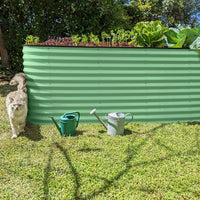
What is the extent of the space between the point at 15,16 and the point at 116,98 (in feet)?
18.2

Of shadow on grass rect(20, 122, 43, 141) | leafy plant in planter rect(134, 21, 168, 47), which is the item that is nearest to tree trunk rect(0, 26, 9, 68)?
shadow on grass rect(20, 122, 43, 141)

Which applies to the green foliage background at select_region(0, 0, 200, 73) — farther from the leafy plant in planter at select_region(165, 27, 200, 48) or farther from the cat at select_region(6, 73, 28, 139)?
the cat at select_region(6, 73, 28, 139)

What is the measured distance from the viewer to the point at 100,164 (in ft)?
7.22

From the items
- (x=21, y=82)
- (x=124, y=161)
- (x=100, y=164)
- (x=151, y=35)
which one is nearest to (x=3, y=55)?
(x=21, y=82)

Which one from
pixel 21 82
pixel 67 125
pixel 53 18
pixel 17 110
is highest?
pixel 53 18

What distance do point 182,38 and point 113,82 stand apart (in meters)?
1.56

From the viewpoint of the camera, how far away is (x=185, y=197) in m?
1.73

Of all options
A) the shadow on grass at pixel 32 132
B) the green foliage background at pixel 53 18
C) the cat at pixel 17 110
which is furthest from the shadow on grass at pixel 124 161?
the green foliage background at pixel 53 18

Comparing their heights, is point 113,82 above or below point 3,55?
below

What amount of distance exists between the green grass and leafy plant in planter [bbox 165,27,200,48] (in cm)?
161

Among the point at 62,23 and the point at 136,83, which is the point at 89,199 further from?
the point at 62,23

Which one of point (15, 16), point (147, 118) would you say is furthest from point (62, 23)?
point (147, 118)

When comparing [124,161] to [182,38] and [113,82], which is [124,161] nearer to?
[113,82]

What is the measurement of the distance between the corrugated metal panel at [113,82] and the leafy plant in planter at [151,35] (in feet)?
→ 0.88
